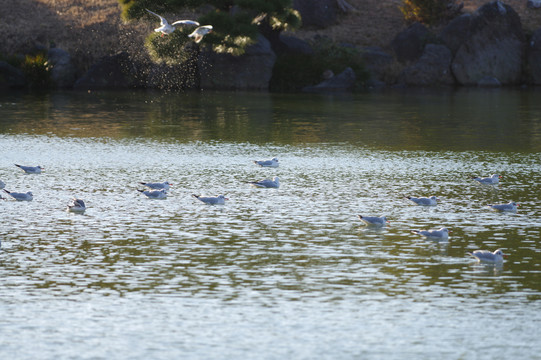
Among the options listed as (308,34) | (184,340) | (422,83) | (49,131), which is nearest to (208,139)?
(49,131)

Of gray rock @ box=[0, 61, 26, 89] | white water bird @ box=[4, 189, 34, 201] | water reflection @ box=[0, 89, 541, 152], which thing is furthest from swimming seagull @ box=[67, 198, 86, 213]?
gray rock @ box=[0, 61, 26, 89]

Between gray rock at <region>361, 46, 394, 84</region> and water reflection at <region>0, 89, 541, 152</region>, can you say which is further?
gray rock at <region>361, 46, 394, 84</region>

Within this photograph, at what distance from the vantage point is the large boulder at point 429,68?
58906mm

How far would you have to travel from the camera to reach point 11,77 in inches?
2174

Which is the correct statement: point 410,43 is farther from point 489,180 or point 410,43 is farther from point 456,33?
point 489,180

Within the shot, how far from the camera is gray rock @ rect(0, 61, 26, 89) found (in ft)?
180

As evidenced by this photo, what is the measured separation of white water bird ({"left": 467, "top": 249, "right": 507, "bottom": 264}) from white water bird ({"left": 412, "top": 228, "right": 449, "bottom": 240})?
4.85 ft

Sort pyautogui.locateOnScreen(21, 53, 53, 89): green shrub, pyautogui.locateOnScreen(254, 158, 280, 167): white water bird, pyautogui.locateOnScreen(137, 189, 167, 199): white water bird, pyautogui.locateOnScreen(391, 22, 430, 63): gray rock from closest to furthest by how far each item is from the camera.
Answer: pyautogui.locateOnScreen(137, 189, 167, 199): white water bird, pyautogui.locateOnScreen(254, 158, 280, 167): white water bird, pyautogui.locateOnScreen(21, 53, 53, 89): green shrub, pyautogui.locateOnScreen(391, 22, 430, 63): gray rock

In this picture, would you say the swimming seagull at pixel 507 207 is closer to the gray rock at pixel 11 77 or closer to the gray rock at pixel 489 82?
the gray rock at pixel 489 82

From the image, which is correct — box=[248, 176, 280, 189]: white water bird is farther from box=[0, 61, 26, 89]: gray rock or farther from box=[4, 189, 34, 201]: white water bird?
box=[0, 61, 26, 89]: gray rock

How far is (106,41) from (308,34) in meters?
14.4

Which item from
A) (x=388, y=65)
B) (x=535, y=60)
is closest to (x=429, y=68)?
(x=388, y=65)

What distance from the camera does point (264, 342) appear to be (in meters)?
10.2

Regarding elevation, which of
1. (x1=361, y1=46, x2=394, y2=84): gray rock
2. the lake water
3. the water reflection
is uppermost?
(x1=361, y1=46, x2=394, y2=84): gray rock
